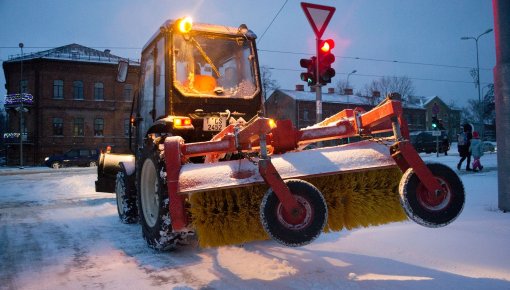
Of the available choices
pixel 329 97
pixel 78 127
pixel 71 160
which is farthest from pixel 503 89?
pixel 329 97

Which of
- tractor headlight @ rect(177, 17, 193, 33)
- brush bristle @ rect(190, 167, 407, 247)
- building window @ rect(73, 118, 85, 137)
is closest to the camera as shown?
brush bristle @ rect(190, 167, 407, 247)

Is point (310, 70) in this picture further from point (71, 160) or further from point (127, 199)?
point (71, 160)

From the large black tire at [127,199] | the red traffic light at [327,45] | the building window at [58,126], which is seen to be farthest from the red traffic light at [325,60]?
the building window at [58,126]

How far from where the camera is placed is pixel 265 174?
2.80 metres

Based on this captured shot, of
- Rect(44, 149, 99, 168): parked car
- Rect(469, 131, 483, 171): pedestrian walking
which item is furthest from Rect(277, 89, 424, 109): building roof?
Rect(469, 131, 483, 171): pedestrian walking

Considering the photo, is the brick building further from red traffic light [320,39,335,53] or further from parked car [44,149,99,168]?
red traffic light [320,39,335,53]

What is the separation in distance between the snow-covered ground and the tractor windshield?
70.8 inches

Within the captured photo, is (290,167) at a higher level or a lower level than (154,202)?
higher

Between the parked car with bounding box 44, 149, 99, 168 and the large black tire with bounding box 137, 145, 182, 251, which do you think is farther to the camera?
the parked car with bounding box 44, 149, 99, 168

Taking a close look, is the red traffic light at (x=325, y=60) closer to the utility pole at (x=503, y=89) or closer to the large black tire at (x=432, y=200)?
the utility pole at (x=503, y=89)

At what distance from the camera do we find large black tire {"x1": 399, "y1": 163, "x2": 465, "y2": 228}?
2.75 metres

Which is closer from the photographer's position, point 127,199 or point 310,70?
point 127,199

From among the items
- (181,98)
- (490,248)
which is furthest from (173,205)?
(490,248)

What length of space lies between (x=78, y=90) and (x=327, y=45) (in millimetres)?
33652
